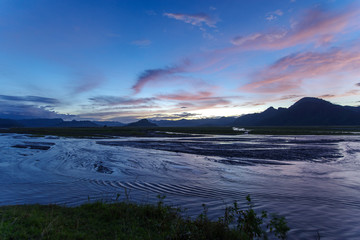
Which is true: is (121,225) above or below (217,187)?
above

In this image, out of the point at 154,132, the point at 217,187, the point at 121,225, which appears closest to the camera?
the point at 121,225

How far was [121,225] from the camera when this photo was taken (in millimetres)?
7258

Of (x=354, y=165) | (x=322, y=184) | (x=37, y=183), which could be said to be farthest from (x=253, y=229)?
(x=354, y=165)

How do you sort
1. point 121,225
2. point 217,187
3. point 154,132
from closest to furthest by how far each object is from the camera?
point 121,225, point 217,187, point 154,132

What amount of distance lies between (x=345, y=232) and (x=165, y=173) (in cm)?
1258

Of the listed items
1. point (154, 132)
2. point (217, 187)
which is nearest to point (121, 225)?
point (217, 187)

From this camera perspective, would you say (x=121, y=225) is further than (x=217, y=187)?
No

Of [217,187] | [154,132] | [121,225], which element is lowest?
[217,187]

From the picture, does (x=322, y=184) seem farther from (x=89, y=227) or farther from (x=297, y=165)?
(x=89, y=227)

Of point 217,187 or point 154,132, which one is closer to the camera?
point 217,187

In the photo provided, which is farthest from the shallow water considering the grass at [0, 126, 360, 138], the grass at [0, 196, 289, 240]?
the grass at [0, 126, 360, 138]

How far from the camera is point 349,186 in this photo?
544 inches

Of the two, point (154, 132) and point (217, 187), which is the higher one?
point (154, 132)

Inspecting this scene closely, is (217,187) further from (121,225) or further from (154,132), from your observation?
(154,132)
